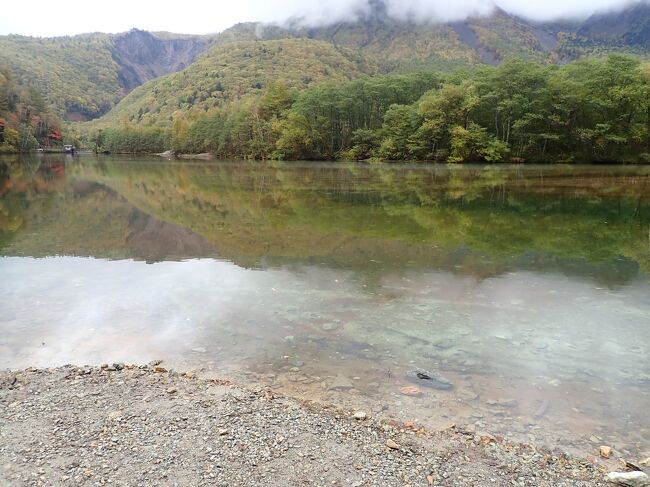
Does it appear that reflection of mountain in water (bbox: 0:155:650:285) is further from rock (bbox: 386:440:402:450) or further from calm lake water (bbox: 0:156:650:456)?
rock (bbox: 386:440:402:450)

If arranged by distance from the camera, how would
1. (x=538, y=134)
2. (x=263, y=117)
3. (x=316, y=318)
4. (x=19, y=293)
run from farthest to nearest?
(x=263, y=117) < (x=538, y=134) < (x=19, y=293) < (x=316, y=318)

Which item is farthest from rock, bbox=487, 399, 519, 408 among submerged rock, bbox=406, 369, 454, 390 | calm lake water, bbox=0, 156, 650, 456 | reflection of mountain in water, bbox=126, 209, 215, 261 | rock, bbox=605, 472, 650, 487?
reflection of mountain in water, bbox=126, 209, 215, 261

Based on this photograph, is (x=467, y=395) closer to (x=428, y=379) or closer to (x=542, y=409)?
(x=428, y=379)

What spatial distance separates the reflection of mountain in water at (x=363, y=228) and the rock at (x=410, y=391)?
19.5ft

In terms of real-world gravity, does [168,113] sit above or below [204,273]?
above

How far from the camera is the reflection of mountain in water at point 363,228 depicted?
47.5ft

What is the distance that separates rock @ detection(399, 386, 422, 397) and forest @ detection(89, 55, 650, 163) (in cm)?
6873

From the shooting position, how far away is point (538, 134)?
6962 centimetres

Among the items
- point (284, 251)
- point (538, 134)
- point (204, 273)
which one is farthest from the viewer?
point (538, 134)

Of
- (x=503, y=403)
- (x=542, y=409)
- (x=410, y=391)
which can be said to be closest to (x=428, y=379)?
(x=410, y=391)

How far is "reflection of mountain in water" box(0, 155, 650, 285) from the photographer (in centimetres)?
1449

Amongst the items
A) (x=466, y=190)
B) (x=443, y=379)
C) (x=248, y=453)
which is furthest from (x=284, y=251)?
(x=466, y=190)

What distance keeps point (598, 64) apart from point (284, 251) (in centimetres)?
7390

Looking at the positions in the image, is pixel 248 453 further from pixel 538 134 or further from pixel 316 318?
pixel 538 134
